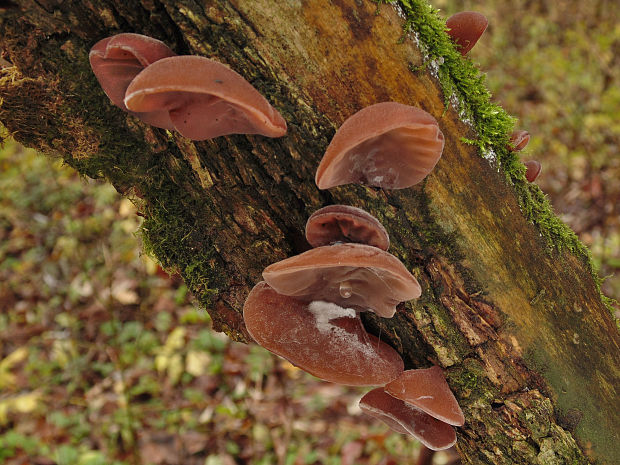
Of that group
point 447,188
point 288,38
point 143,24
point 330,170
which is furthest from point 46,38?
point 447,188

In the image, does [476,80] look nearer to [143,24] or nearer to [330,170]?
[330,170]

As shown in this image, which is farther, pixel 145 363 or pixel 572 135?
pixel 572 135

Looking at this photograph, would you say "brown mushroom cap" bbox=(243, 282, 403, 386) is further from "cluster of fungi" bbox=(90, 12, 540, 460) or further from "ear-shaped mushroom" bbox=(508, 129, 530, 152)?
"ear-shaped mushroom" bbox=(508, 129, 530, 152)

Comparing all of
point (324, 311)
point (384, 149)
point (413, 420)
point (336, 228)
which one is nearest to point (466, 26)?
point (384, 149)

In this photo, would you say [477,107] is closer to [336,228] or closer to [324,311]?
[336,228]

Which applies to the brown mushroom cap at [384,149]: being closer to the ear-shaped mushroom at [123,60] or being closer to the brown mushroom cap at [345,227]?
Result: the brown mushroom cap at [345,227]
